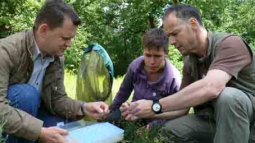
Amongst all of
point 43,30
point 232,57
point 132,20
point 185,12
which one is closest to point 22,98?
point 43,30

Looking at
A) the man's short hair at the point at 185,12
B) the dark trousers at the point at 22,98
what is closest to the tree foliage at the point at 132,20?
the man's short hair at the point at 185,12

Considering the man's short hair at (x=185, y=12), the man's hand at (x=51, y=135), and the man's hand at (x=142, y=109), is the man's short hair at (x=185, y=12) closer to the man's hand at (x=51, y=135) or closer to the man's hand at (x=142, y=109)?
the man's hand at (x=142, y=109)

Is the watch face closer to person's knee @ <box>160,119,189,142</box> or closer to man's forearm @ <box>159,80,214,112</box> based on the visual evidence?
man's forearm @ <box>159,80,214,112</box>

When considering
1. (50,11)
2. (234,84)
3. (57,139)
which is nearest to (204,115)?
(234,84)

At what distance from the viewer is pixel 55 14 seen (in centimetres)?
277

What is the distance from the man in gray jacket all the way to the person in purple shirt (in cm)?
58

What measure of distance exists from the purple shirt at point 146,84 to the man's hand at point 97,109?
808 millimetres

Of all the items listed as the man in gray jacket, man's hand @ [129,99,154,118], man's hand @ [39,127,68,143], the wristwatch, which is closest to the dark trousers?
the man in gray jacket

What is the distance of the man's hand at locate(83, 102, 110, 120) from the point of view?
2.95 metres

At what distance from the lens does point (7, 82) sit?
2.54 m

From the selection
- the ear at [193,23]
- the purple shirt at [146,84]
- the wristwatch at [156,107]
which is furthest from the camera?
the purple shirt at [146,84]

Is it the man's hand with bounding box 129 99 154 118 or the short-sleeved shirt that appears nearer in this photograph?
the short-sleeved shirt

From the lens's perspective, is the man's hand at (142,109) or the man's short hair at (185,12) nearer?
the man's hand at (142,109)

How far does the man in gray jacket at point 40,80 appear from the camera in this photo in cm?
244
